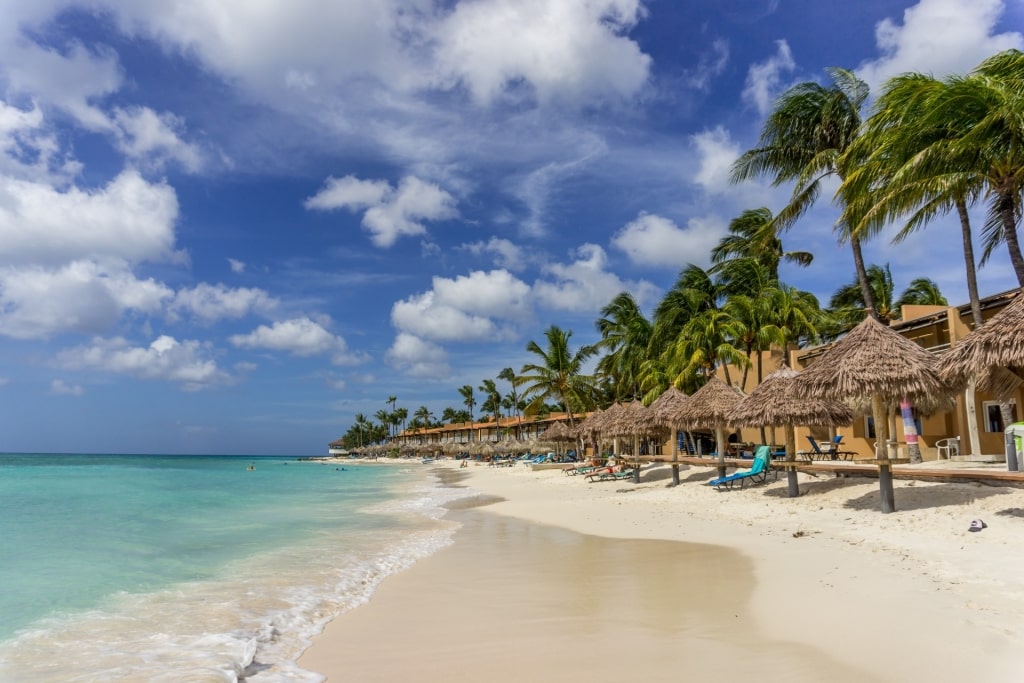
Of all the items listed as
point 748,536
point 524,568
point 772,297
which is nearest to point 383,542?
point 524,568

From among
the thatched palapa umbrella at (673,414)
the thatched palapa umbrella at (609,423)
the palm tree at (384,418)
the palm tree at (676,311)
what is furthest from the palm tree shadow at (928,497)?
the palm tree at (384,418)

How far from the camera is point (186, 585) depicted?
26.8ft

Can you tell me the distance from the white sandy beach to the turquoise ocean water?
0.69 metres

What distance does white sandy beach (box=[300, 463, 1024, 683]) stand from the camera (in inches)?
162

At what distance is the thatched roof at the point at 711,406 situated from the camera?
1437cm

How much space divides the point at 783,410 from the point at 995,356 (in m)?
A: 4.53

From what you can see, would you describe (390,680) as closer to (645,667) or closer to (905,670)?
(645,667)

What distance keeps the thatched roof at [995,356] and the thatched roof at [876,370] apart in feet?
1.72

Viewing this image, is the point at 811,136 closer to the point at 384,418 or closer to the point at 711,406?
the point at 711,406

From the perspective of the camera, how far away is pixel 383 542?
1108cm

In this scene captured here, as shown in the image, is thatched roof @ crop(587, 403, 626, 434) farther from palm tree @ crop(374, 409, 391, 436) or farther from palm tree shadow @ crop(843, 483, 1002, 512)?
palm tree @ crop(374, 409, 391, 436)

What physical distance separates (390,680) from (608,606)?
88.8 inches

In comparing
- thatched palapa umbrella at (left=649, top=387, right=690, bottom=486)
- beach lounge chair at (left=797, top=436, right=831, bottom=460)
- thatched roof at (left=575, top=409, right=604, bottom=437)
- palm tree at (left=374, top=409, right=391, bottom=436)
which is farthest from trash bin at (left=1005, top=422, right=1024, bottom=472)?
palm tree at (left=374, top=409, right=391, bottom=436)

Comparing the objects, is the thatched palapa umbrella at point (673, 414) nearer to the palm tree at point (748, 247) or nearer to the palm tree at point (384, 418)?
the palm tree at point (748, 247)
